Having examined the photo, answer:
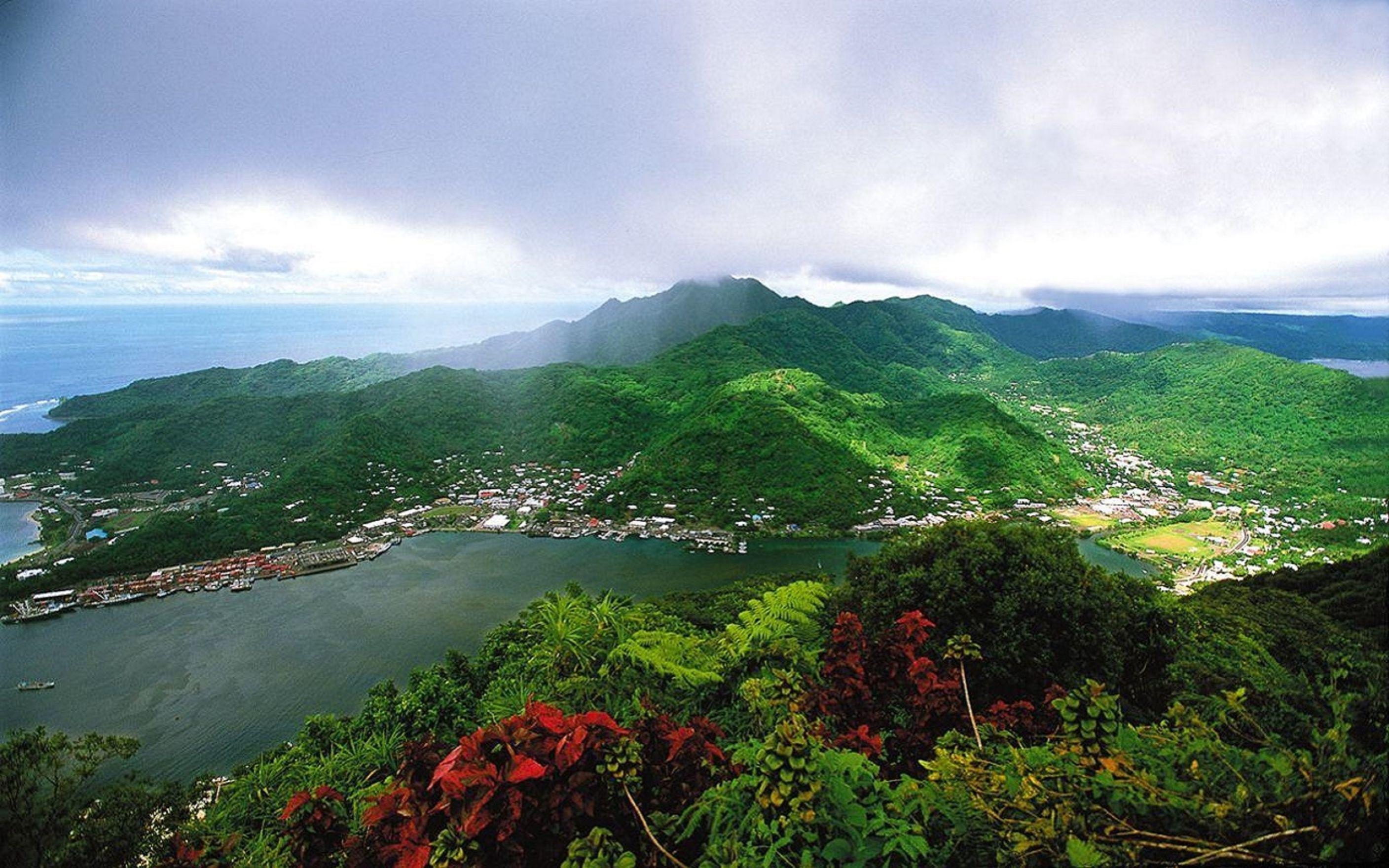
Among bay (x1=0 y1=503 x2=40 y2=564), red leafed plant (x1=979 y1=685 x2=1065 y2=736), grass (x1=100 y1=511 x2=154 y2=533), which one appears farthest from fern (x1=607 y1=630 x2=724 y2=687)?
grass (x1=100 y1=511 x2=154 y2=533)

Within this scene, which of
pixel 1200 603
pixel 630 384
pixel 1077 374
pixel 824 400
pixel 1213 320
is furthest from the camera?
pixel 1213 320

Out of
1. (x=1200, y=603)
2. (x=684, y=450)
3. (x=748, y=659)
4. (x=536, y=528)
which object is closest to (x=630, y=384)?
(x=684, y=450)

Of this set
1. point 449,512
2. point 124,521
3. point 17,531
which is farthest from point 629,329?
point 17,531

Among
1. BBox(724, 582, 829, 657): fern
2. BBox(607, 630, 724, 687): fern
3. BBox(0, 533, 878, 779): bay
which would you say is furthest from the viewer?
BBox(0, 533, 878, 779): bay

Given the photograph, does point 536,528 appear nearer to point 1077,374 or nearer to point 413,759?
point 413,759

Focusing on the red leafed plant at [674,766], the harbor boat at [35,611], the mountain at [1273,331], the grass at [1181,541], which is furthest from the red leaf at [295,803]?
the mountain at [1273,331]

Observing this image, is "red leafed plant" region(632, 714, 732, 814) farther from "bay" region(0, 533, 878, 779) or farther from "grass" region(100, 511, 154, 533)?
"grass" region(100, 511, 154, 533)
